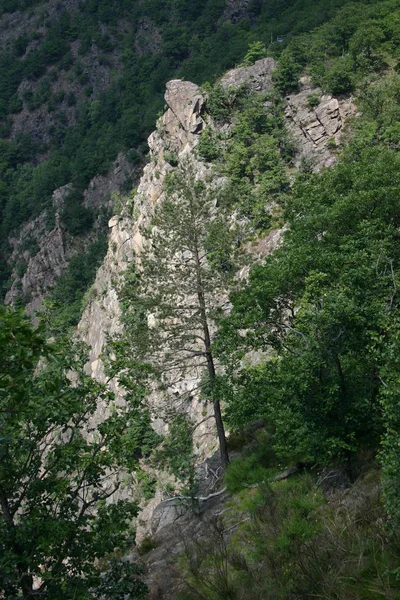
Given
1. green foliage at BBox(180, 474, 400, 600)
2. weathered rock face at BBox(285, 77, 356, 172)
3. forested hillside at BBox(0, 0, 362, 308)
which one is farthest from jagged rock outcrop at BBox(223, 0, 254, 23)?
green foliage at BBox(180, 474, 400, 600)

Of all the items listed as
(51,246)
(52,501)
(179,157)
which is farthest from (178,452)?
(51,246)

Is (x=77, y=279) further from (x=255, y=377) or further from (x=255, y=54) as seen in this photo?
(x=255, y=377)

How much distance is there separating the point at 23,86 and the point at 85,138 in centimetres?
2758

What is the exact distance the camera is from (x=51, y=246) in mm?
77000

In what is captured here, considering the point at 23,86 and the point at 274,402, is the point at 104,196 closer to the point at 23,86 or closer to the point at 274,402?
the point at 23,86

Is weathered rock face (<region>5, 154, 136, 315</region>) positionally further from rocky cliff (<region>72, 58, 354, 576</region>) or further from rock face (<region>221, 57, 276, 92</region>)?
rock face (<region>221, 57, 276, 92</region>)

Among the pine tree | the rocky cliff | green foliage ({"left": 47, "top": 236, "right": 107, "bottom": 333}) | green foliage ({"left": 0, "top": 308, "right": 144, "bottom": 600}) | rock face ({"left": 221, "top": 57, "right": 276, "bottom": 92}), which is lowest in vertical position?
green foliage ({"left": 47, "top": 236, "right": 107, "bottom": 333})

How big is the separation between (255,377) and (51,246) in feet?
224

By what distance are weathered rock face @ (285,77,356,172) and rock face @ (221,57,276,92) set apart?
3.29 metres

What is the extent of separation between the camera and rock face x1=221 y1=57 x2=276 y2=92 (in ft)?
134

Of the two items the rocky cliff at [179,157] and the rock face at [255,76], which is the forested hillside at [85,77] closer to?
the rock face at [255,76]

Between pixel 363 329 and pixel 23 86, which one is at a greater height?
pixel 363 329

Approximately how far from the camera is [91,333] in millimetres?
47156

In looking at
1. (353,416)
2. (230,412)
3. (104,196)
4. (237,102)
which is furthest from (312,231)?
(104,196)
